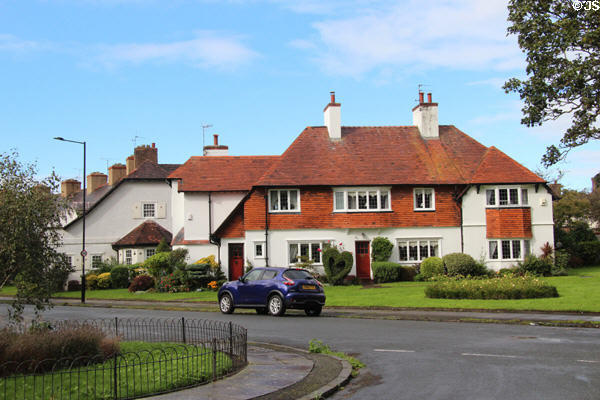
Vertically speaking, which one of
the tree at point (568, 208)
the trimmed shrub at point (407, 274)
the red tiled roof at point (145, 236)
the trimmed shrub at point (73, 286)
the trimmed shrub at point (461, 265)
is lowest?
the trimmed shrub at point (73, 286)

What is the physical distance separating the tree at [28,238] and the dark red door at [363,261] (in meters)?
25.5

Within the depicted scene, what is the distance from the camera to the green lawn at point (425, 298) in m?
20.7

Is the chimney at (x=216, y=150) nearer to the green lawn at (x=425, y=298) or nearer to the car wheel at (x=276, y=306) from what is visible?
the green lawn at (x=425, y=298)

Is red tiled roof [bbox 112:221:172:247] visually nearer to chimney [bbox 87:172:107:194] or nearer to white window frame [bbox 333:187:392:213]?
chimney [bbox 87:172:107:194]

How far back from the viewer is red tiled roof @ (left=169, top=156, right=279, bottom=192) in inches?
1574

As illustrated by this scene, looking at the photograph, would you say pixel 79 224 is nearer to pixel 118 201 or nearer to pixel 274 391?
pixel 118 201

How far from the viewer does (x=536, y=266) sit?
34.8 meters

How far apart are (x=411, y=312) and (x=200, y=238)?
2104 centimetres

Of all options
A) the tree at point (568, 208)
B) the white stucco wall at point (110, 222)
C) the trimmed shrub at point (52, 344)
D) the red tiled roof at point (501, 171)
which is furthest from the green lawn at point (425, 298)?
the tree at point (568, 208)

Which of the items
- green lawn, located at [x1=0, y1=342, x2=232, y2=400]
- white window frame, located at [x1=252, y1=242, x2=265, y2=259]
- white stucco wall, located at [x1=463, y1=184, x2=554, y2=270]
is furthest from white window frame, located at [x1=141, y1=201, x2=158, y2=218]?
green lawn, located at [x1=0, y1=342, x2=232, y2=400]

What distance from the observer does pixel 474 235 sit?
36781mm

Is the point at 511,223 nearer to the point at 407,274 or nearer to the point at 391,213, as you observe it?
the point at 407,274

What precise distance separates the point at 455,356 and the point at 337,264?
2266cm

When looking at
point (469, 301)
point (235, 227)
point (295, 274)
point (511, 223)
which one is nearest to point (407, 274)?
point (511, 223)
